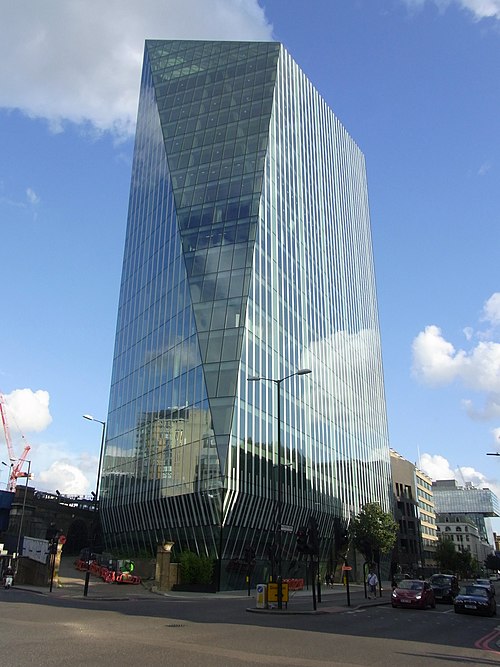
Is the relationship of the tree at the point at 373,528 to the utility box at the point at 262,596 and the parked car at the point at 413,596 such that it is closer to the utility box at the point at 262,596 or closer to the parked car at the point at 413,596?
the parked car at the point at 413,596

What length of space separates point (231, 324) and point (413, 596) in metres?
24.0

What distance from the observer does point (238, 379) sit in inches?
1772

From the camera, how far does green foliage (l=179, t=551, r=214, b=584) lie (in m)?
41.0

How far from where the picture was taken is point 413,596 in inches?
1225

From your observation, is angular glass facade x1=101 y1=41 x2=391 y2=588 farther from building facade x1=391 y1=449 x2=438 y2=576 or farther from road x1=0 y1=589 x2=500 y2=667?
building facade x1=391 y1=449 x2=438 y2=576

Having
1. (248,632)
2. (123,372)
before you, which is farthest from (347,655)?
(123,372)

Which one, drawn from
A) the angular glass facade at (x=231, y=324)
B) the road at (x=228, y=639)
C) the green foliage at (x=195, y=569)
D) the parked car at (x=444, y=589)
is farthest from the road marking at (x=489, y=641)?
the green foliage at (x=195, y=569)

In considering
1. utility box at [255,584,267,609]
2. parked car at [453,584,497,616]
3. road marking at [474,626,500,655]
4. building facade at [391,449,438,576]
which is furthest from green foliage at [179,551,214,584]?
building facade at [391,449,438,576]

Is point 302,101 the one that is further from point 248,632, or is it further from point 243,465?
point 248,632

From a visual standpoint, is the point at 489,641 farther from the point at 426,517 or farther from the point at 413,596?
the point at 426,517

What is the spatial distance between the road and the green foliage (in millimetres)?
17769

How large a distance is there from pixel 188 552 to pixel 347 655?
3148 centimetres

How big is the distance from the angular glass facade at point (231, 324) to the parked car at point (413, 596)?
7.44 m

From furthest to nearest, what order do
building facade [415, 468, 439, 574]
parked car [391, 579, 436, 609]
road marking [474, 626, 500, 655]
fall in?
building facade [415, 468, 439, 574], parked car [391, 579, 436, 609], road marking [474, 626, 500, 655]
